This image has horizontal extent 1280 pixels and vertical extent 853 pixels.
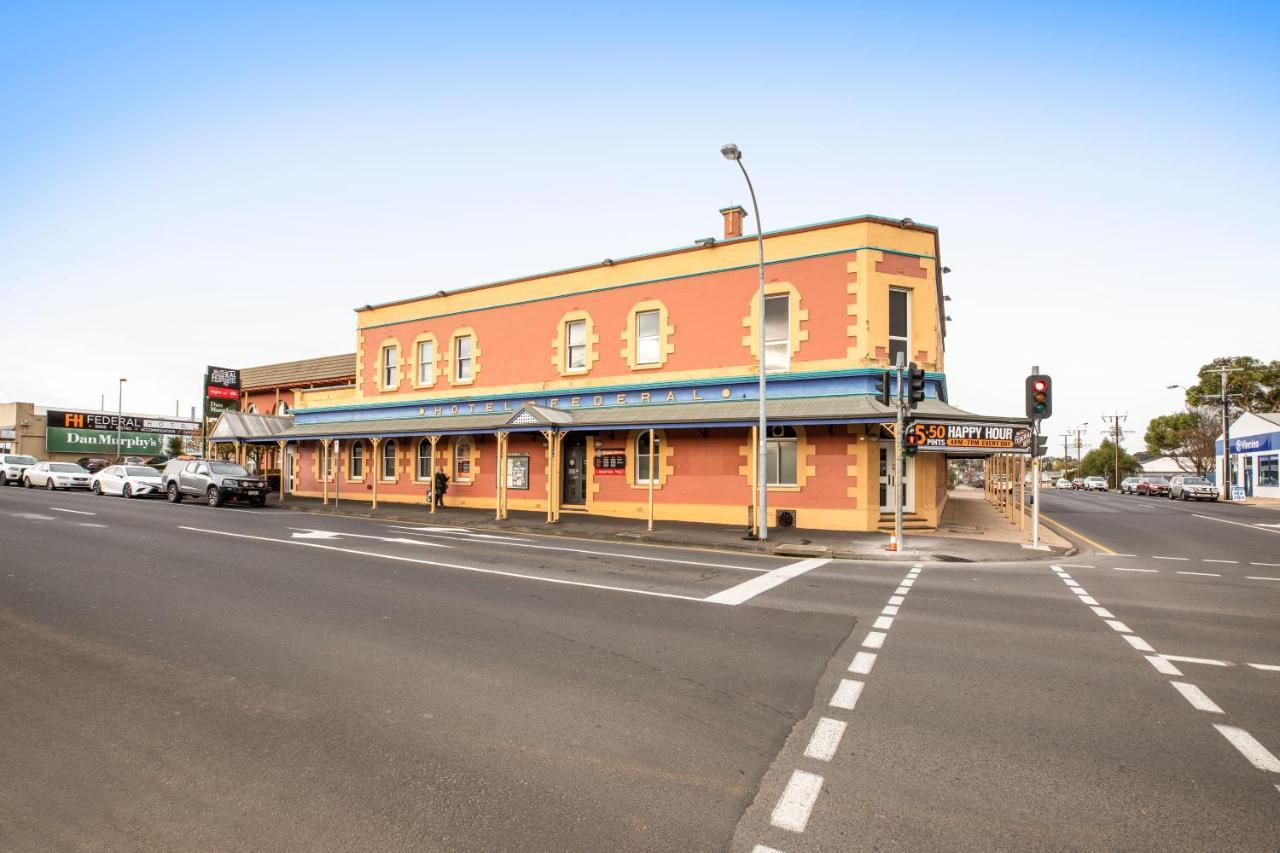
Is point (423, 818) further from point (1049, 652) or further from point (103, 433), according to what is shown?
point (103, 433)

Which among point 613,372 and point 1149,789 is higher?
point 613,372

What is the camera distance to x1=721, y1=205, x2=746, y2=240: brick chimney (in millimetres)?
23875

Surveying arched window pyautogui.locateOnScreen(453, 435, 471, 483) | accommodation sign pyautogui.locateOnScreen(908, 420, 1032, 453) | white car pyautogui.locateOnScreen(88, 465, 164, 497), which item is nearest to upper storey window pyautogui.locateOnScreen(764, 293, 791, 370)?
accommodation sign pyautogui.locateOnScreen(908, 420, 1032, 453)

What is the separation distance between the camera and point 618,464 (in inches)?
891

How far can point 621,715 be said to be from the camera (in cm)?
504

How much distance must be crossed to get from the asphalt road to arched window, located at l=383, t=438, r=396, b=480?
18540 mm

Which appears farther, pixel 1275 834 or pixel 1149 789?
pixel 1149 789

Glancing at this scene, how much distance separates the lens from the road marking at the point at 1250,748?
14.3 ft

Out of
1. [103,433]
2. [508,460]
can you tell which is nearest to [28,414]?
[103,433]

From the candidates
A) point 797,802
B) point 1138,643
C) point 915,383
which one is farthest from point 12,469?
point 1138,643

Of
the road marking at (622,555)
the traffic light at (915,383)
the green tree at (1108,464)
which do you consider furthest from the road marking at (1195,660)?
the green tree at (1108,464)

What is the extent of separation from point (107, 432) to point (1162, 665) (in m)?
85.4

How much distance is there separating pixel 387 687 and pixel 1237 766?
585cm

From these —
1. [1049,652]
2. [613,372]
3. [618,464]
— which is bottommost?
[1049,652]
